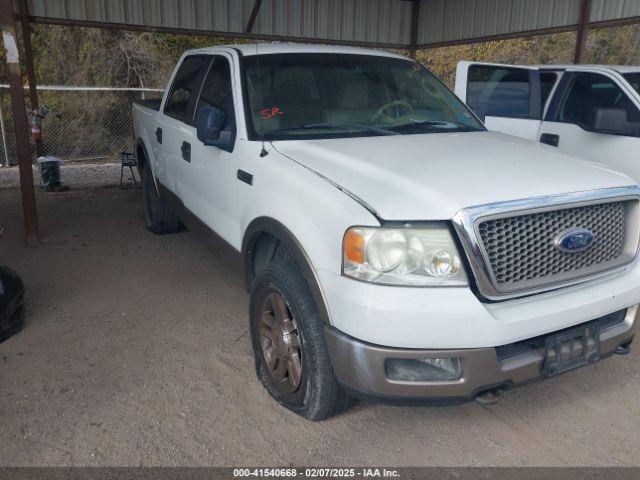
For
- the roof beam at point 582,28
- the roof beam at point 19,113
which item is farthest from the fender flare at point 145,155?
the roof beam at point 582,28

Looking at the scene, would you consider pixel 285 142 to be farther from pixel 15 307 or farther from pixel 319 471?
pixel 15 307

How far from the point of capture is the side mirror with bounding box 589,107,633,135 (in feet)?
16.1

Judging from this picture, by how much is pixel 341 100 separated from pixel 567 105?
322 centimetres

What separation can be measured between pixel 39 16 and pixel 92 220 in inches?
139

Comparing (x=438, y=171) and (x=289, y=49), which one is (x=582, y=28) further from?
(x=438, y=171)

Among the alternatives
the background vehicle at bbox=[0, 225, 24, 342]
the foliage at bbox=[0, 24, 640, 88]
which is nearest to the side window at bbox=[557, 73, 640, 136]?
the background vehicle at bbox=[0, 225, 24, 342]

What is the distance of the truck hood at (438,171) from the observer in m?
2.40

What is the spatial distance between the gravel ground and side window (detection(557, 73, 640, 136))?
7182 mm

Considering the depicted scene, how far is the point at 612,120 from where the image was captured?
4.95 metres

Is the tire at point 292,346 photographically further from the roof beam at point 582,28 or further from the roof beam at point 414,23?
the roof beam at point 414,23

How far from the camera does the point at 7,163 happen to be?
1010cm

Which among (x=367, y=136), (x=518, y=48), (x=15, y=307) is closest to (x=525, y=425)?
(x=367, y=136)

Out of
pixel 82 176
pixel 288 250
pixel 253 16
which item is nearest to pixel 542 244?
pixel 288 250

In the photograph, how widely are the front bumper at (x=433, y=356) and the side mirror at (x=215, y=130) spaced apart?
1.54 meters
